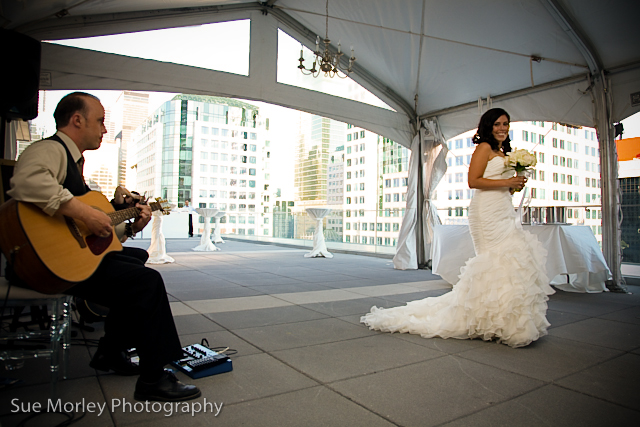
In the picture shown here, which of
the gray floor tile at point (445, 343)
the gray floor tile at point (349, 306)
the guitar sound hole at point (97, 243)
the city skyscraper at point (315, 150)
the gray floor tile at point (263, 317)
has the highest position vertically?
the city skyscraper at point (315, 150)

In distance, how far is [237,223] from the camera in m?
17.0

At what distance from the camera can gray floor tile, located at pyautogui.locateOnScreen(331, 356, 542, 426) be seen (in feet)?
5.36

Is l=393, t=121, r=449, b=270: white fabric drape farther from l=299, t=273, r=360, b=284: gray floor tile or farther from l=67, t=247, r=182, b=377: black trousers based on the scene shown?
l=67, t=247, r=182, b=377: black trousers

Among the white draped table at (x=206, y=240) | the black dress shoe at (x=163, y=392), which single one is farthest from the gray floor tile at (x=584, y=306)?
the white draped table at (x=206, y=240)

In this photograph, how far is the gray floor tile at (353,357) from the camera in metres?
2.10

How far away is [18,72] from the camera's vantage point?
11.2 ft

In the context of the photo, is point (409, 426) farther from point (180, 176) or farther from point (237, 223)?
point (180, 176)

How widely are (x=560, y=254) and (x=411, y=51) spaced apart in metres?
3.57

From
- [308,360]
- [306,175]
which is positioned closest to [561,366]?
[308,360]

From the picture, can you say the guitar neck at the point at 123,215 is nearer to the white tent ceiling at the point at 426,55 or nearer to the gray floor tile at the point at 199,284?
Result: the gray floor tile at the point at 199,284

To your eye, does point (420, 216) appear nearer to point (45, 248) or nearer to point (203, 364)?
point (203, 364)

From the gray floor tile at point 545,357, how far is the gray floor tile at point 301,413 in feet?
3.45

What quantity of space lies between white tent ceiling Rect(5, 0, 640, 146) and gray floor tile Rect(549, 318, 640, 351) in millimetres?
3000

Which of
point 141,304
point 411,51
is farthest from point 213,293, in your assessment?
point 411,51
